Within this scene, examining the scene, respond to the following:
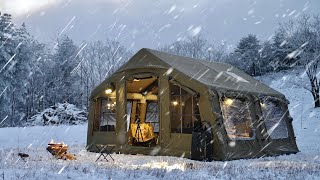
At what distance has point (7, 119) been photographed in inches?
1272

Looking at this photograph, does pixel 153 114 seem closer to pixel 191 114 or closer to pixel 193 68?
pixel 193 68

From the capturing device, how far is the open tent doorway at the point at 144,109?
44.9 feet

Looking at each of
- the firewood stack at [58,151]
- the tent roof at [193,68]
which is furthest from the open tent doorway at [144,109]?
the firewood stack at [58,151]

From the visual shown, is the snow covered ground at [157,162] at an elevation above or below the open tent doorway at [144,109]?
below

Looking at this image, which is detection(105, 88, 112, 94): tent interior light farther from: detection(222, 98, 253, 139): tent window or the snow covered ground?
detection(222, 98, 253, 139): tent window

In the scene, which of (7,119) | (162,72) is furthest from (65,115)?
(162,72)

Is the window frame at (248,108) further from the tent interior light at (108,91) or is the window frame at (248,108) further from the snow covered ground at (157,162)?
the tent interior light at (108,91)

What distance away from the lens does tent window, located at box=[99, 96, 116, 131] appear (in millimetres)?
13164

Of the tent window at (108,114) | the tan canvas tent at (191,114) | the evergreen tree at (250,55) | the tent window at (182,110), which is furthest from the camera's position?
the evergreen tree at (250,55)

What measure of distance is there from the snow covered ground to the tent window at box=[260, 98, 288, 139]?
0.92 meters

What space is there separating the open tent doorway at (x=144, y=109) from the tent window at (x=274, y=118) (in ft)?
13.4

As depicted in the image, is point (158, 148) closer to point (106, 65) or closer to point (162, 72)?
point (162, 72)

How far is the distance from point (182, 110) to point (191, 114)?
0.33m

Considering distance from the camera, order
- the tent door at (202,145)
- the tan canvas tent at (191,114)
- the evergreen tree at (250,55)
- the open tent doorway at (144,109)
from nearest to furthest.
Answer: the tent door at (202,145)
the tan canvas tent at (191,114)
the open tent doorway at (144,109)
the evergreen tree at (250,55)
